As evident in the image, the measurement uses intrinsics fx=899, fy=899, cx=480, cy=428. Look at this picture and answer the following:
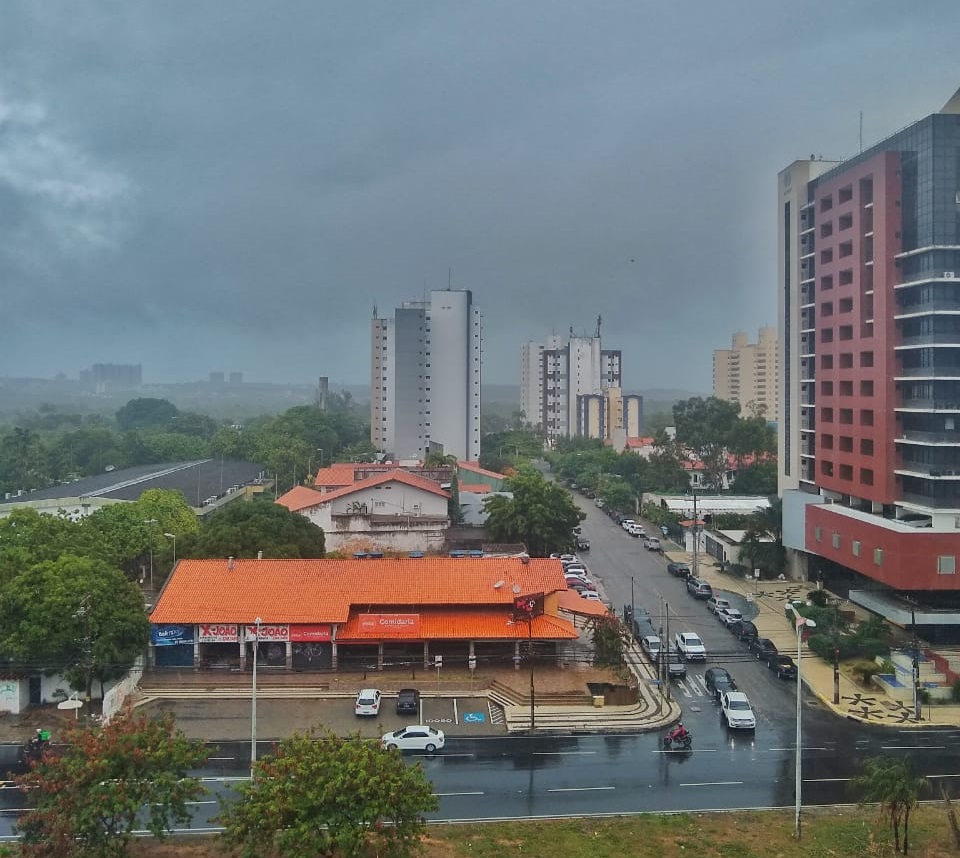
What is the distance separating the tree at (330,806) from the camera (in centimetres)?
1634

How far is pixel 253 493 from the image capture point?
3000 inches

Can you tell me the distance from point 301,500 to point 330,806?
40487 millimetres

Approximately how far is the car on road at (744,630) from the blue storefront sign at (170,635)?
2207cm

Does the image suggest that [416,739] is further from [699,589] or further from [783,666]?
[699,589]

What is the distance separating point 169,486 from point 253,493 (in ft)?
26.1

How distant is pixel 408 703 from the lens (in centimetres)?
2872

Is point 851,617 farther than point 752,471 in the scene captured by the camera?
No

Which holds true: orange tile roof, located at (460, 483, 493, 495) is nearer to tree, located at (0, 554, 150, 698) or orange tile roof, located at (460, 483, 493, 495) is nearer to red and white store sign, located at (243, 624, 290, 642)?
red and white store sign, located at (243, 624, 290, 642)

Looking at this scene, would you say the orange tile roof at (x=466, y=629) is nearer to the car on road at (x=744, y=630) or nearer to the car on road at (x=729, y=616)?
the car on road at (x=744, y=630)

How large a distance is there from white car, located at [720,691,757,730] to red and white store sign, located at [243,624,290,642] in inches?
597

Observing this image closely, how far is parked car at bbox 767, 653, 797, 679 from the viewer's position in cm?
3269

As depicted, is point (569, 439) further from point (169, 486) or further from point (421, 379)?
point (169, 486)

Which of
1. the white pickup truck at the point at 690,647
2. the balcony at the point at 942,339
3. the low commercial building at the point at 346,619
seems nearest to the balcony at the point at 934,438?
the balcony at the point at 942,339

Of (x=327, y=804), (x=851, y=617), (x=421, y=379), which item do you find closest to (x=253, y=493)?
(x=421, y=379)
